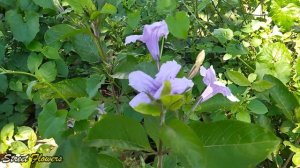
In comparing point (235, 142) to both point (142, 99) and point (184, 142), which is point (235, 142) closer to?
point (184, 142)

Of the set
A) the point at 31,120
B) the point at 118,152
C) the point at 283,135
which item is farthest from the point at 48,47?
the point at 283,135

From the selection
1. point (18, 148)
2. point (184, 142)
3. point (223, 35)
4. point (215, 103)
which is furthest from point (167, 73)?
point (223, 35)

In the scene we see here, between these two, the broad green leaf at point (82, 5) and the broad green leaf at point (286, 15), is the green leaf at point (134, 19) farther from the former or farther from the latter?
the broad green leaf at point (286, 15)

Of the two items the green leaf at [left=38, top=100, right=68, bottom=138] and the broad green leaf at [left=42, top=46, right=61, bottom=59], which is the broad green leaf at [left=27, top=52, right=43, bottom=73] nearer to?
the broad green leaf at [left=42, top=46, right=61, bottom=59]

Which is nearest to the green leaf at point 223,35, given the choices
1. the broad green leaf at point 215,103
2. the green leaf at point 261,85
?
the green leaf at point 261,85

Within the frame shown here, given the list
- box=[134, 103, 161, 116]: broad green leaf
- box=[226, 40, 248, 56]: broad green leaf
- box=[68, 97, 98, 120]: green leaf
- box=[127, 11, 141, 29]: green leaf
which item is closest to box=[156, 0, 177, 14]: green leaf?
box=[127, 11, 141, 29]: green leaf
